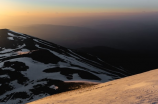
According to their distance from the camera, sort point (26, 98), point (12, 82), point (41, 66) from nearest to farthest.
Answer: point (26, 98) → point (12, 82) → point (41, 66)

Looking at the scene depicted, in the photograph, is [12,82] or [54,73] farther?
[54,73]

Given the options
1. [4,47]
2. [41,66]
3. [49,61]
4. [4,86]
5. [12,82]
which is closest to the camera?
[4,86]

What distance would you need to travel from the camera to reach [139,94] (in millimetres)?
13758

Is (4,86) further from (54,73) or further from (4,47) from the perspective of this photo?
(4,47)

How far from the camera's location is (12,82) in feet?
194

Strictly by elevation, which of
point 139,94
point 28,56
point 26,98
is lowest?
point 26,98

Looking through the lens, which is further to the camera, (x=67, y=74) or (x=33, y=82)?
(x=67, y=74)

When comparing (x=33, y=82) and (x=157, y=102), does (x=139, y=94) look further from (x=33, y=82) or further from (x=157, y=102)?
(x=33, y=82)

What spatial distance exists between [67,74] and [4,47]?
6955cm

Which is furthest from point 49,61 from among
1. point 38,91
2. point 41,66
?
point 38,91

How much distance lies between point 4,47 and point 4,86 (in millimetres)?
65323

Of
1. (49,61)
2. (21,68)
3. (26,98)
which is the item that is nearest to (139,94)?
(26,98)

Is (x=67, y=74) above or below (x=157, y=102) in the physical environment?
below

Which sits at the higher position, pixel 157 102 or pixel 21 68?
pixel 157 102
